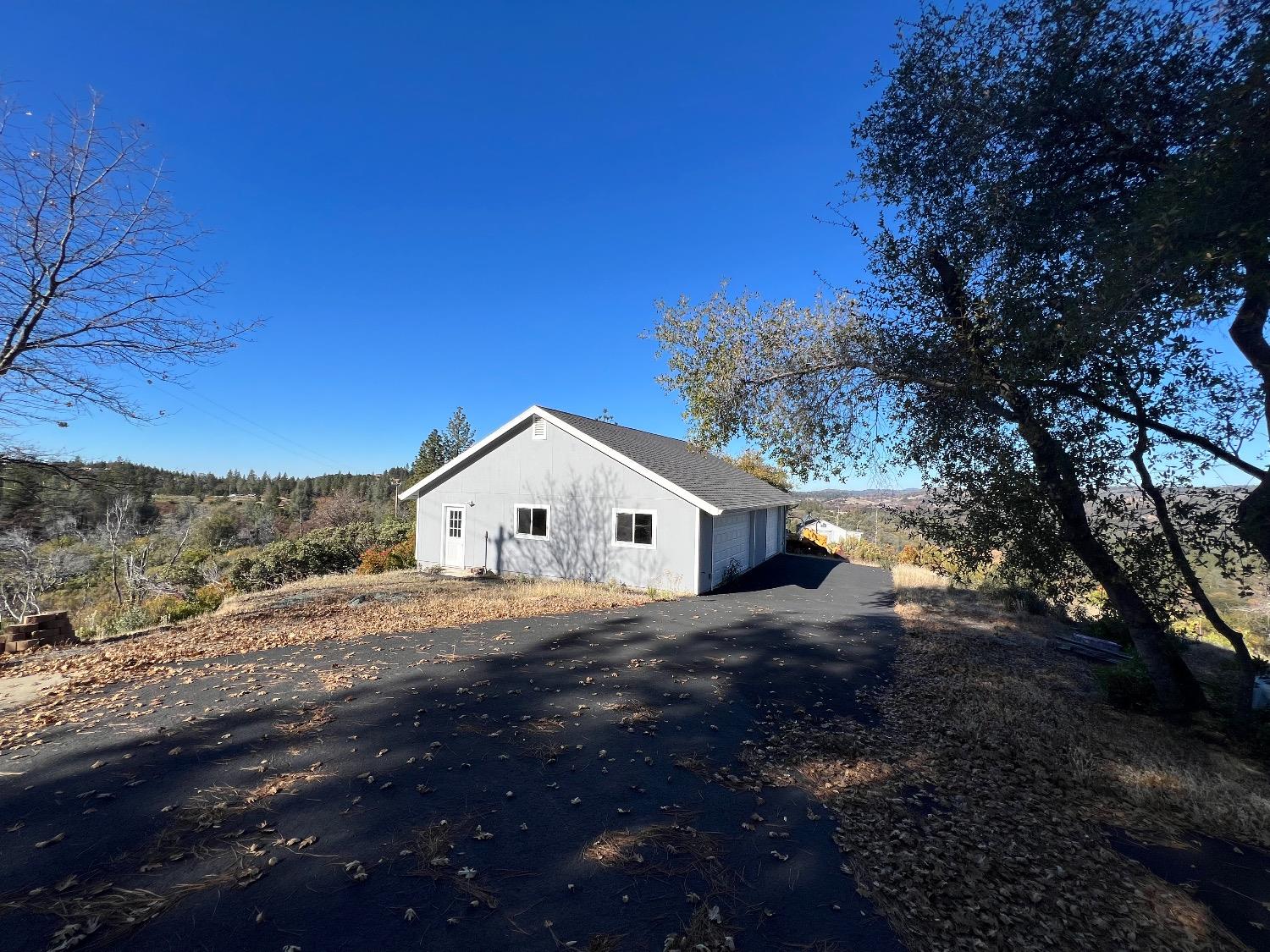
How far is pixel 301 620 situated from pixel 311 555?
12463mm

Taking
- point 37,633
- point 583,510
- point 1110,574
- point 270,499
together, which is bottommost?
point 37,633

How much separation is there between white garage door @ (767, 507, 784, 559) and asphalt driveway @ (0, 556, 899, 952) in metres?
16.2

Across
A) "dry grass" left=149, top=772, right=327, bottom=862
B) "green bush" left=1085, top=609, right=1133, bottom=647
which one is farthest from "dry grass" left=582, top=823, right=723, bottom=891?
"green bush" left=1085, top=609, right=1133, bottom=647

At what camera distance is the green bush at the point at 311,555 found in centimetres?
1914

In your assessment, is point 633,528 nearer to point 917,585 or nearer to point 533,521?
point 533,521

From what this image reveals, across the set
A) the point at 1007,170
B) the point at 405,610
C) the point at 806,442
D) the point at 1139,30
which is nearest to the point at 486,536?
the point at 405,610

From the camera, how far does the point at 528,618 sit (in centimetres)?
1074

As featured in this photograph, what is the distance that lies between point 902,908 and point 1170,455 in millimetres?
5153

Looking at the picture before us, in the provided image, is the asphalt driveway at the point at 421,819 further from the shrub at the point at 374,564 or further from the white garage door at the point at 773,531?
the white garage door at the point at 773,531

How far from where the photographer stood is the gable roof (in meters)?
15.1

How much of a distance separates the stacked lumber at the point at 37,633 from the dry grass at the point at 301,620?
0.76m

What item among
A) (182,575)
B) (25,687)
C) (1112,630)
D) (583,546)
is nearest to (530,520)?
A: (583,546)

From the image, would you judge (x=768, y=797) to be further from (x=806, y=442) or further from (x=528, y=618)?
(x=528, y=618)

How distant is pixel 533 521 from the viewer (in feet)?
56.7
